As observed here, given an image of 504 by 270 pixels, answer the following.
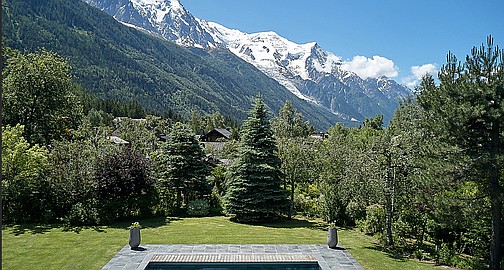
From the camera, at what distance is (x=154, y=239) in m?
14.8

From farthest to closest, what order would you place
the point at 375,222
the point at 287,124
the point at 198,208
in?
the point at 287,124, the point at 198,208, the point at 375,222

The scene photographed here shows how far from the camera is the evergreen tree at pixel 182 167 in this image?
21984 millimetres

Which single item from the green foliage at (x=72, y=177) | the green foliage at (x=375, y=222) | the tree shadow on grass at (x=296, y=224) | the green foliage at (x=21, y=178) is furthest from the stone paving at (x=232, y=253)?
the green foliage at (x=21, y=178)

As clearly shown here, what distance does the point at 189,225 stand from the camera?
57.8 feet

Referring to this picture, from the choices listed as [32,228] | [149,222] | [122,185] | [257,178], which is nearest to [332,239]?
[257,178]

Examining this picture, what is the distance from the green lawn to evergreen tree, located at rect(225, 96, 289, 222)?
0.89 m

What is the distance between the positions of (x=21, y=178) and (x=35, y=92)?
26.1 ft

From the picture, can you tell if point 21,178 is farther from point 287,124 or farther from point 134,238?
point 287,124

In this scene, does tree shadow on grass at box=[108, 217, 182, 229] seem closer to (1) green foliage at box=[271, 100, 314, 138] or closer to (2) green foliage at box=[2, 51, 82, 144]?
(1) green foliage at box=[271, 100, 314, 138]

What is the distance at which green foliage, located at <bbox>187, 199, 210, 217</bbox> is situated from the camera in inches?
818

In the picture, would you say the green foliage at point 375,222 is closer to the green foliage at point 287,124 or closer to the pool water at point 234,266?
the pool water at point 234,266

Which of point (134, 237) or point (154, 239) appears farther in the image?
point (154, 239)

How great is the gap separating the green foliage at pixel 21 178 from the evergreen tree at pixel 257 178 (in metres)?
9.07

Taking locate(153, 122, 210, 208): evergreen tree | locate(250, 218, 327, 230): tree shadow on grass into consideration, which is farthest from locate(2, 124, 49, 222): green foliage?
locate(250, 218, 327, 230): tree shadow on grass
